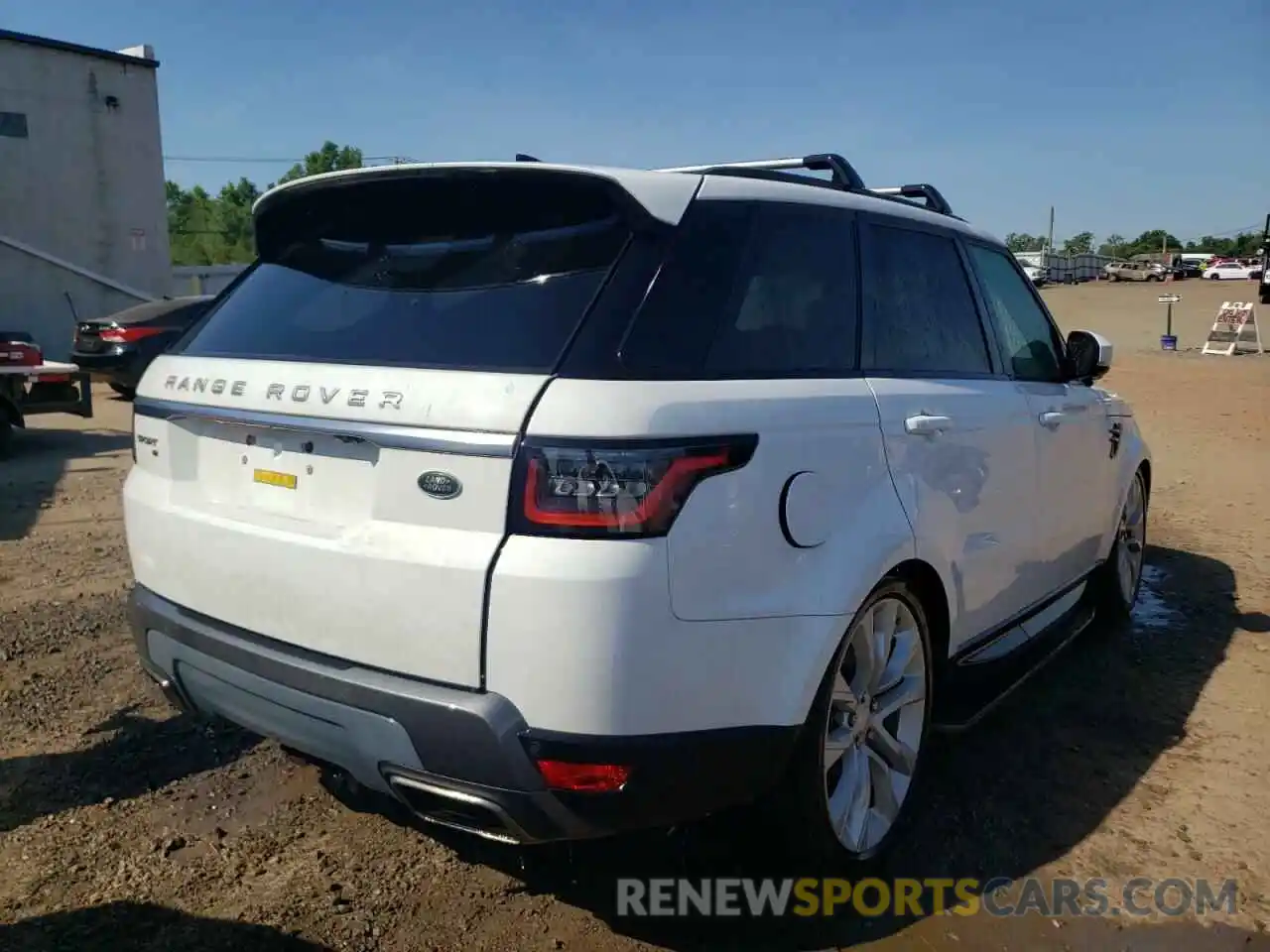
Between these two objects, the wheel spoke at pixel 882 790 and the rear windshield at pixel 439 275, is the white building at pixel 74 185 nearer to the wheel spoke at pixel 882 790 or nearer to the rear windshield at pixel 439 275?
the rear windshield at pixel 439 275

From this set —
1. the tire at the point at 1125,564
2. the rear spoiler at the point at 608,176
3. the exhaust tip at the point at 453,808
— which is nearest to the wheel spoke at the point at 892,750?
the exhaust tip at the point at 453,808

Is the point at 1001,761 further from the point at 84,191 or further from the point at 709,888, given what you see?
the point at 84,191

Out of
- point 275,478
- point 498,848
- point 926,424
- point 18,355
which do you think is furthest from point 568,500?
point 18,355

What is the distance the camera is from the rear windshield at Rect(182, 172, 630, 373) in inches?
92.4

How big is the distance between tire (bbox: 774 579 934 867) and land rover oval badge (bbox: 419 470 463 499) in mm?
1016

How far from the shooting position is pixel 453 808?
2.28 meters

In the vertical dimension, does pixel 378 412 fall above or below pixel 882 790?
above

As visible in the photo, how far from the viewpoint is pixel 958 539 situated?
10.4ft

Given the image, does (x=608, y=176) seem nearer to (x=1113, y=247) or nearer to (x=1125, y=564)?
(x=1125, y=564)

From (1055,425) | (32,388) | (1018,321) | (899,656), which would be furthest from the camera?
(32,388)

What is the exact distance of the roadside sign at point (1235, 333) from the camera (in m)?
21.5

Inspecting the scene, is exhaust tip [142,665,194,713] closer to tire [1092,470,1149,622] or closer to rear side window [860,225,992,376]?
rear side window [860,225,992,376]

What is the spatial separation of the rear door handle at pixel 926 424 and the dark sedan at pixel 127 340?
39.0 feet

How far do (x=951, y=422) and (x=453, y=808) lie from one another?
1.84m
